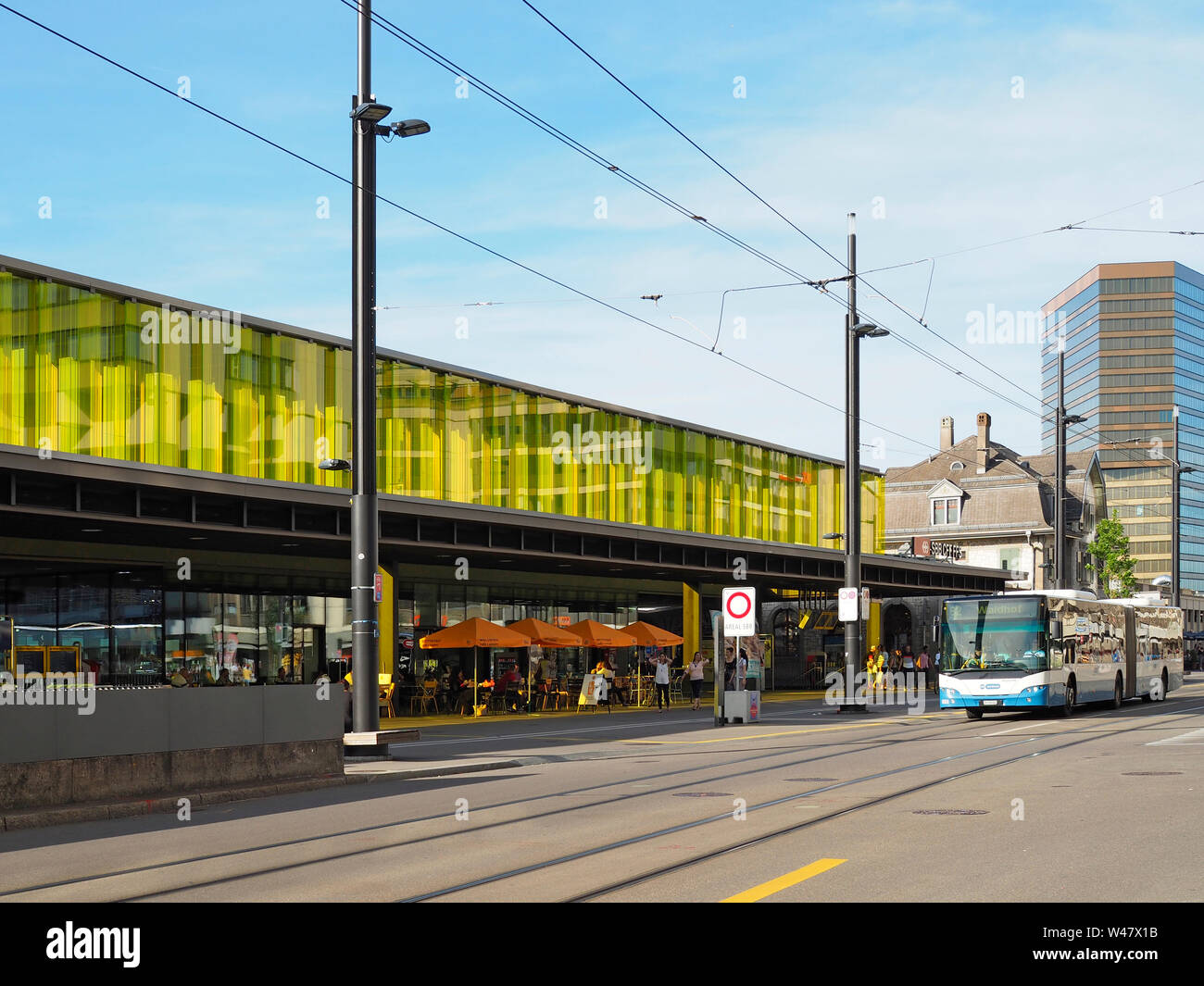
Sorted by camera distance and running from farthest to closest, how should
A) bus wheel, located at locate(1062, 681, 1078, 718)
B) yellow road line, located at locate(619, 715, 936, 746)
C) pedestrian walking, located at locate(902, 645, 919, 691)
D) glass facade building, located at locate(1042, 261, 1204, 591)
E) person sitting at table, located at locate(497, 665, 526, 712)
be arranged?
glass facade building, located at locate(1042, 261, 1204, 591)
pedestrian walking, located at locate(902, 645, 919, 691)
person sitting at table, located at locate(497, 665, 526, 712)
bus wheel, located at locate(1062, 681, 1078, 718)
yellow road line, located at locate(619, 715, 936, 746)

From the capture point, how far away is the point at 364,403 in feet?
66.4

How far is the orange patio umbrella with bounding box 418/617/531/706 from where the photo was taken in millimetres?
34250

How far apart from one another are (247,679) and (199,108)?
21.4m

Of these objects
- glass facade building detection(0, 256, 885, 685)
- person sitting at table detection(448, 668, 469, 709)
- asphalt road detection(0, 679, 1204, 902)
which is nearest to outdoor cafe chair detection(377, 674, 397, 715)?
glass facade building detection(0, 256, 885, 685)

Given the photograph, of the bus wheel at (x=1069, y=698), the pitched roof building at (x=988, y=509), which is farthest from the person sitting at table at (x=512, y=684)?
the pitched roof building at (x=988, y=509)

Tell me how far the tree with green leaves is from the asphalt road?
69569 millimetres

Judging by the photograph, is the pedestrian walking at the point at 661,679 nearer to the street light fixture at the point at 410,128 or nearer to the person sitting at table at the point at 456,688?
the person sitting at table at the point at 456,688

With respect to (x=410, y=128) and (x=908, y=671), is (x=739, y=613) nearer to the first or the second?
(x=410, y=128)

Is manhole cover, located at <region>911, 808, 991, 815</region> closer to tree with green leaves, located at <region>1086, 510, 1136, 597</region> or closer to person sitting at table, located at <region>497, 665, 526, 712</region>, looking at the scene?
person sitting at table, located at <region>497, 665, 526, 712</region>

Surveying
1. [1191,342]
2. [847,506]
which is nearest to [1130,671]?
[847,506]

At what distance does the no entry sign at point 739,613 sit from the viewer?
2858 centimetres

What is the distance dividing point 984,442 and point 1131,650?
54.4 meters

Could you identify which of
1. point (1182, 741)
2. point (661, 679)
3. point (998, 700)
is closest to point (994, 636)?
point (998, 700)

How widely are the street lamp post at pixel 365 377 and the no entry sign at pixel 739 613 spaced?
387 inches
